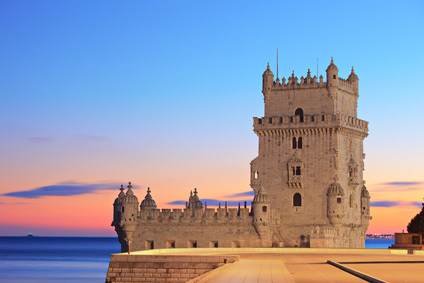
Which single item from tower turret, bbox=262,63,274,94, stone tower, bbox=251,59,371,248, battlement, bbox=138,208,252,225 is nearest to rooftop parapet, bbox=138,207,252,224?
battlement, bbox=138,208,252,225

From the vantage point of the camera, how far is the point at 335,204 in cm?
8188

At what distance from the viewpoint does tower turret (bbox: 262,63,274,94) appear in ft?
284

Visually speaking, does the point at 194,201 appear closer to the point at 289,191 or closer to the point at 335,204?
the point at 289,191

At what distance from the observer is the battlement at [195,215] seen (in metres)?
81.6

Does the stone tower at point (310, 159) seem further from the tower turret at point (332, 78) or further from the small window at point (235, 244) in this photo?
the small window at point (235, 244)

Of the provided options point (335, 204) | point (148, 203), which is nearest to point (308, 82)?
point (335, 204)

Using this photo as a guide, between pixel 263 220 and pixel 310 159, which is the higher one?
pixel 310 159

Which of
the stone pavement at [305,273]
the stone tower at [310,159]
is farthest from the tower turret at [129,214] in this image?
the stone pavement at [305,273]

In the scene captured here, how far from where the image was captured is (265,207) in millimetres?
80250

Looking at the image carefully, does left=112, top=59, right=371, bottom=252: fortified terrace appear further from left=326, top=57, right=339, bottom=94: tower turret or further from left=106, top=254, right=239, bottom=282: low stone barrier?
left=106, top=254, right=239, bottom=282: low stone barrier

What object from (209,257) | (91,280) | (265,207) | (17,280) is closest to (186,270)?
(209,257)

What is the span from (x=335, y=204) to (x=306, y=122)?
909cm

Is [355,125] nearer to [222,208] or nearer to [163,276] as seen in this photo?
[222,208]

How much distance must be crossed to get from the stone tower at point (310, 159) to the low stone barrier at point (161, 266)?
30031mm
